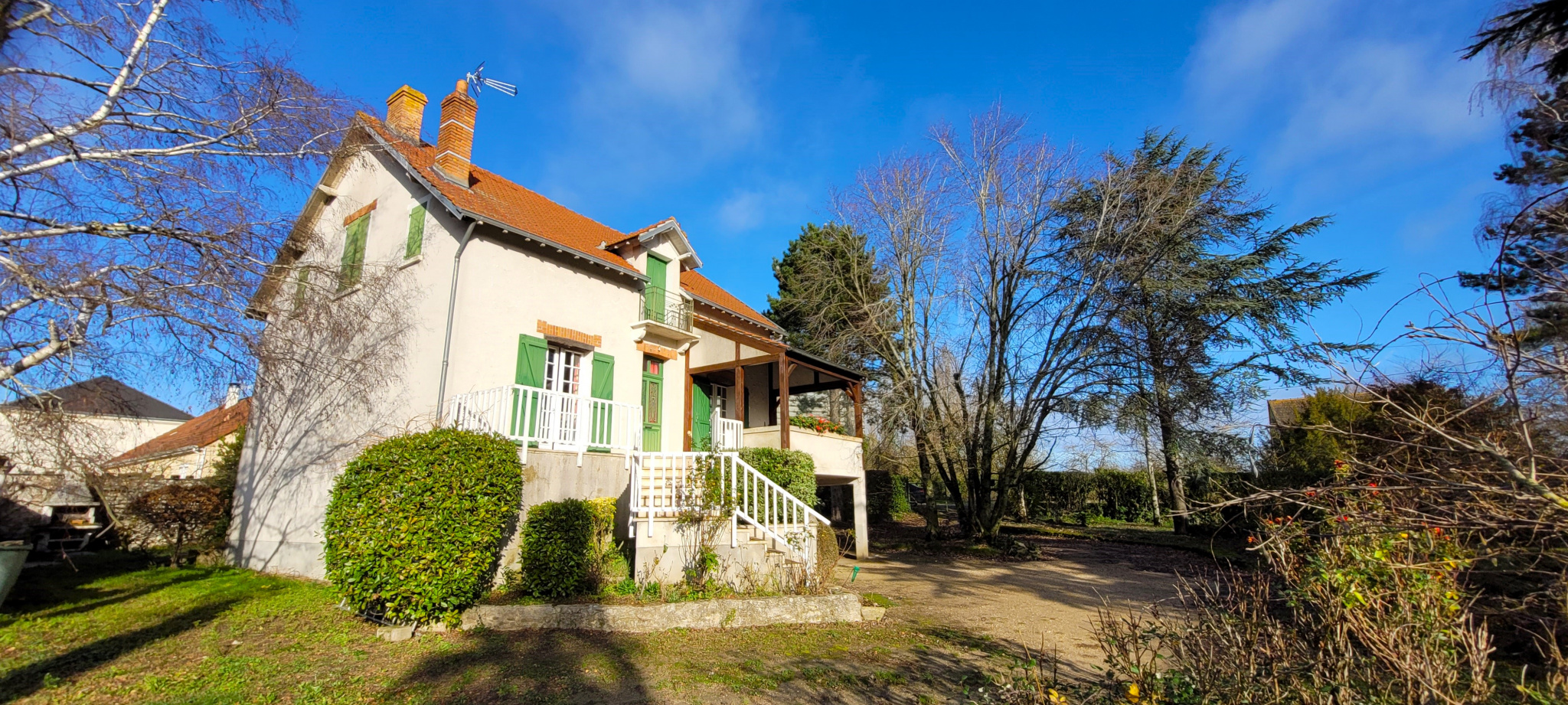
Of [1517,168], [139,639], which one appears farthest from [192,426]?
[1517,168]

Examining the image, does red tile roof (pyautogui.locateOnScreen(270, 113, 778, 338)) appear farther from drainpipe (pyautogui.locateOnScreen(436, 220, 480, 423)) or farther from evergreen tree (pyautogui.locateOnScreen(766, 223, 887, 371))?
evergreen tree (pyautogui.locateOnScreen(766, 223, 887, 371))

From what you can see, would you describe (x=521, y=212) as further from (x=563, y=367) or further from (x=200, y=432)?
(x=200, y=432)

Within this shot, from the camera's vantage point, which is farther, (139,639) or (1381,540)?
(139,639)

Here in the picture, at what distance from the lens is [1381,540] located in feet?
13.0

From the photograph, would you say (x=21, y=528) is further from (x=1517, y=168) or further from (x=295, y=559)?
(x=1517, y=168)

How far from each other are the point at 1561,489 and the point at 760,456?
35.6ft

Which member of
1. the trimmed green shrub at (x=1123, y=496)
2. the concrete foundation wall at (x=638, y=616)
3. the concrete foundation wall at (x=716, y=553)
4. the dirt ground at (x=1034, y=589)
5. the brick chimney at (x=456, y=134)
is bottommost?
the dirt ground at (x=1034, y=589)

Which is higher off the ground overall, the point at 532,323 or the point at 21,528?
the point at 532,323

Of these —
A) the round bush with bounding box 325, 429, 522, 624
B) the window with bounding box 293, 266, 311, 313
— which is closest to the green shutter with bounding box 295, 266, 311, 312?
the window with bounding box 293, 266, 311, 313

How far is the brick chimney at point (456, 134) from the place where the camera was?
43.9ft

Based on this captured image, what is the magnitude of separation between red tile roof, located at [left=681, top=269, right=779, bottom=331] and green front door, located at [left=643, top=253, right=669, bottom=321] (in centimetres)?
155

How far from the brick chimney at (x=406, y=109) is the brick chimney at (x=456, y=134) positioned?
641 mm

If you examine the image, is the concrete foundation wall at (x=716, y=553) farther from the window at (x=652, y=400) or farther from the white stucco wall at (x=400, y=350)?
the window at (x=652, y=400)

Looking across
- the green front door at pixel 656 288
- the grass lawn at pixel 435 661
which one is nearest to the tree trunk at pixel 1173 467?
the grass lawn at pixel 435 661
